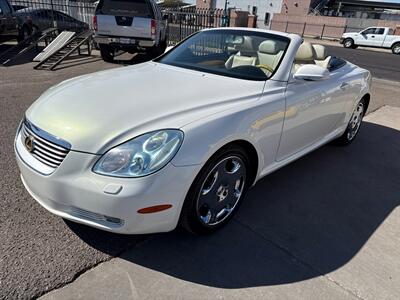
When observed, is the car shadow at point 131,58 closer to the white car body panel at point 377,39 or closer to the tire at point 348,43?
the white car body panel at point 377,39

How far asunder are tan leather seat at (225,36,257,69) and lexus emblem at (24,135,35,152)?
74.6 inches

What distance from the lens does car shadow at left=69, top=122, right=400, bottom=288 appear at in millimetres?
2375

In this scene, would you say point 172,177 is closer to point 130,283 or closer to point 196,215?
point 196,215

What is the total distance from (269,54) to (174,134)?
67.5 inches

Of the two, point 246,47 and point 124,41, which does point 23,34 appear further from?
point 246,47

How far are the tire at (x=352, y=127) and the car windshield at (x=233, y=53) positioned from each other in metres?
1.80

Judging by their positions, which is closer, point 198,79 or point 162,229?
point 162,229

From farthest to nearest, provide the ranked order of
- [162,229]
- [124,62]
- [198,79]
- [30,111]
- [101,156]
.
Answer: [124,62]
[198,79]
[30,111]
[162,229]
[101,156]

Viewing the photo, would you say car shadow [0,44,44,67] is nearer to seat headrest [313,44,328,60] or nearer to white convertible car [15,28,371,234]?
white convertible car [15,28,371,234]

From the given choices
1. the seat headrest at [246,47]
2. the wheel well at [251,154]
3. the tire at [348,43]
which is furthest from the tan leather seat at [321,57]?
the tire at [348,43]

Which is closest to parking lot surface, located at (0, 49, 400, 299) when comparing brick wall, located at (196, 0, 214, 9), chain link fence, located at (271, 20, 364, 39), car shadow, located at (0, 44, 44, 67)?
car shadow, located at (0, 44, 44, 67)

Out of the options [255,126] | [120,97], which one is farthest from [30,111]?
[255,126]

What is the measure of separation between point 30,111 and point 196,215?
1.49 m

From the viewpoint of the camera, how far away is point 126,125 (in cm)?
220
